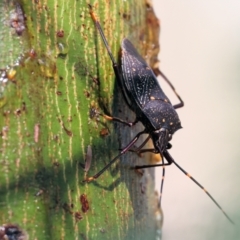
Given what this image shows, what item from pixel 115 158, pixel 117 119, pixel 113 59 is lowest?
pixel 115 158

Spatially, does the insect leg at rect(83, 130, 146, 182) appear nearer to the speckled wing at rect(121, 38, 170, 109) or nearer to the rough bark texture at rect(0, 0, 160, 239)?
the rough bark texture at rect(0, 0, 160, 239)

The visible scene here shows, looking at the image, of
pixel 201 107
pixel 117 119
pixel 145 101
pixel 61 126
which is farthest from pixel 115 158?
pixel 201 107

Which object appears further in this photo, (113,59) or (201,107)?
(201,107)

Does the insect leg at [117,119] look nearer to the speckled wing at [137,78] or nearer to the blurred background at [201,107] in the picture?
the speckled wing at [137,78]

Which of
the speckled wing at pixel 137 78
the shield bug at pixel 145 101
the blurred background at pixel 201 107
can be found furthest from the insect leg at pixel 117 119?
the blurred background at pixel 201 107

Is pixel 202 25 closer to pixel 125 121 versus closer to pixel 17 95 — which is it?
pixel 125 121

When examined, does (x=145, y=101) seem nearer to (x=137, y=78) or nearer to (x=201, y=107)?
(x=137, y=78)

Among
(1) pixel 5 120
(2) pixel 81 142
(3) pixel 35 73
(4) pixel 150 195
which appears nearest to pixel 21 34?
(3) pixel 35 73
